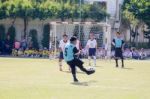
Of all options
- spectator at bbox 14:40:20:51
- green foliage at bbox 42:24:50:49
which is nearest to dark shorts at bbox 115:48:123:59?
spectator at bbox 14:40:20:51

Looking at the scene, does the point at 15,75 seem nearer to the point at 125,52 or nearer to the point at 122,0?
the point at 125,52

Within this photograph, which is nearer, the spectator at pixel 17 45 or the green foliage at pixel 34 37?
the spectator at pixel 17 45

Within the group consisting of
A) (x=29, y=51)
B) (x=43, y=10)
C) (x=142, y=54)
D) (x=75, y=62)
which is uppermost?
(x=43, y=10)

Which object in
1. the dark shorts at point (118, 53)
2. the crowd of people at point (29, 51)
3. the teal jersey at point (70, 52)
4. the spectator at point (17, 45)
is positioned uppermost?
the teal jersey at point (70, 52)

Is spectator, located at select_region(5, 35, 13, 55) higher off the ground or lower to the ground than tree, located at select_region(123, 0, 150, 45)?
lower

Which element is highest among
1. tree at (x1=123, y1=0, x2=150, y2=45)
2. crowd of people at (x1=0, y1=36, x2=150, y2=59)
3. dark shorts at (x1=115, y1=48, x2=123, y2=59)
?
tree at (x1=123, y1=0, x2=150, y2=45)

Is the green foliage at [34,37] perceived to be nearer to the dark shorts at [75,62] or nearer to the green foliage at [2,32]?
the green foliage at [2,32]

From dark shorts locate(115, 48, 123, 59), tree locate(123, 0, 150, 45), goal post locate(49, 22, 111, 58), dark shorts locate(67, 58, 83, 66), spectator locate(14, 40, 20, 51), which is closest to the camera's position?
dark shorts locate(67, 58, 83, 66)

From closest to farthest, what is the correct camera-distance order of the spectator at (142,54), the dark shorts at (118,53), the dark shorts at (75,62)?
the dark shorts at (75,62), the dark shorts at (118,53), the spectator at (142,54)

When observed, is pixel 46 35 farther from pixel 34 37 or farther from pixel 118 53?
pixel 118 53

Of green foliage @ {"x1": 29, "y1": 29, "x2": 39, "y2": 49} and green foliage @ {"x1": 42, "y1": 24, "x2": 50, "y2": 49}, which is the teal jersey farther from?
green foliage @ {"x1": 29, "y1": 29, "x2": 39, "y2": 49}

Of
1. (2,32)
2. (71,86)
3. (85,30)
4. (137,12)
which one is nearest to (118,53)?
(71,86)

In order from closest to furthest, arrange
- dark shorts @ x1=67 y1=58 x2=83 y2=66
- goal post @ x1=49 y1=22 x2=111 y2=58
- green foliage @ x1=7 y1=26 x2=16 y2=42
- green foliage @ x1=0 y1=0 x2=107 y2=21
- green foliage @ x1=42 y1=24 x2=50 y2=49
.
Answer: dark shorts @ x1=67 y1=58 x2=83 y2=66, goal post @ x1=49 y1=22 x2=111 y2=58, green foliage @ x1=0 y1=0 x2=107 y2=21, green foliage @ x1=42 y1=24 x2=50 y2=49, green foliage @ x1=7 y1=26 x2=16 y2=42

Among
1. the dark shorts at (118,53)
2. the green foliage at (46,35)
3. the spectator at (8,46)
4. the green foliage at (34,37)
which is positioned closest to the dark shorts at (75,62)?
the dark shorts at (118,53)
